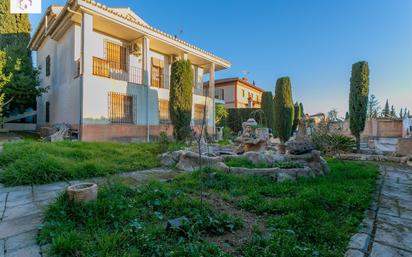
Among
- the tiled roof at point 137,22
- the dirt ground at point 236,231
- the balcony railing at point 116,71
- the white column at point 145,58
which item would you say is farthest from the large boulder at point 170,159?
the tiled roof at point 137,22

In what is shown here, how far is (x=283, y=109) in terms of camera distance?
39.1ft

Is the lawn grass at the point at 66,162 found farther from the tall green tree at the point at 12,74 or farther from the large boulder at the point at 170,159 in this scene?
the tall green tree at the point at 12,74

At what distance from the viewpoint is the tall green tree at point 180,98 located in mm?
9406

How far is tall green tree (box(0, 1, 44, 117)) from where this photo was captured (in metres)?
10.1

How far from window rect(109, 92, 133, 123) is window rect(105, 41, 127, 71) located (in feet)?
5.22

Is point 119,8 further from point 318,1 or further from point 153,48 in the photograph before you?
point 318,1

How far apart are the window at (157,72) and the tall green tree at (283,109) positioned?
6732mm

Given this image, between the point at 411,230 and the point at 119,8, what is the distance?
549 inches

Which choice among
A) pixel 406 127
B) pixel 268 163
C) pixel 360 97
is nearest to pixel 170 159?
pixel 268 163

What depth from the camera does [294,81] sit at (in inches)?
498

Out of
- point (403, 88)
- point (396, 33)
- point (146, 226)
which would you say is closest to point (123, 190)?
point (146, 226)

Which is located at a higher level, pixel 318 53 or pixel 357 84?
pixel 318 53

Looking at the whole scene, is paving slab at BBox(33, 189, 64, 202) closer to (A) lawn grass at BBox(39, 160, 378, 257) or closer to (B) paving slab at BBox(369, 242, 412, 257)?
(A) lawn grass at BBox(39, 160, 378, 257)

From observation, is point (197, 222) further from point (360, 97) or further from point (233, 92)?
point (233, 92)
